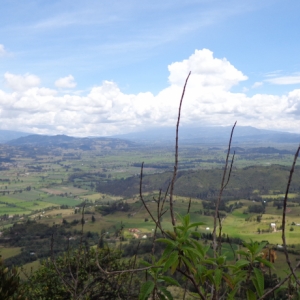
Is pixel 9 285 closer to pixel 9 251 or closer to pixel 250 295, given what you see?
pixel 250 295

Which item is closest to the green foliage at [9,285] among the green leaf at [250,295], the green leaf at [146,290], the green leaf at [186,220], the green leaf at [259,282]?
the green leaf at [146,290]

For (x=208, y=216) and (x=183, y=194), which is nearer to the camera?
(x=208, y=216)

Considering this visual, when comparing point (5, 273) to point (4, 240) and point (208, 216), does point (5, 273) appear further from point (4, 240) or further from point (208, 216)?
point (208, 216)

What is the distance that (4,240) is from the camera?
6369 centimetres

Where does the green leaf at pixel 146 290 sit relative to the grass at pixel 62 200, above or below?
above

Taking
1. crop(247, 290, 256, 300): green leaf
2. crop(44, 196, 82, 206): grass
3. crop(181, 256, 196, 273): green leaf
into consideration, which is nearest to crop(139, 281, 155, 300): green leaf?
crop(181, 256, 196, 273): green leaf

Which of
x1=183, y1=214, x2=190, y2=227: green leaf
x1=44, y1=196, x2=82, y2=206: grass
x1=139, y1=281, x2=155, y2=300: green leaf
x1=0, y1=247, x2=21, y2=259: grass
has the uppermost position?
x1=183, y1=214, x2=190, y2=227: green leaf

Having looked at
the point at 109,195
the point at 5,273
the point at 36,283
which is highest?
the point at 5,273

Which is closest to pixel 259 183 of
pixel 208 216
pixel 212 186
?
pixel 212 186

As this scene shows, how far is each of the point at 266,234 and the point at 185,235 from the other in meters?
70.9

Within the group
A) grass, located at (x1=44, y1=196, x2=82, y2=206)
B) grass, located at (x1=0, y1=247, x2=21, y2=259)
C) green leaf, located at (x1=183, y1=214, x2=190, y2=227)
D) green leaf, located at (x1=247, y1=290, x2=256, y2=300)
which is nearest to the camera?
green leaf, located at (x1=247, y1=290, x2=256, y2=300)

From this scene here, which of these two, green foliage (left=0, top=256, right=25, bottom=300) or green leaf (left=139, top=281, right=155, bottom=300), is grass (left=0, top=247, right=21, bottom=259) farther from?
green leaf (left=139, top=281, right=155, bottom=300)

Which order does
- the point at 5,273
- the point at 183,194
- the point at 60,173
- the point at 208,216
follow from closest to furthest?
the point at 5,273, the point at 208,216, the point at 183,194, the point at 60,173

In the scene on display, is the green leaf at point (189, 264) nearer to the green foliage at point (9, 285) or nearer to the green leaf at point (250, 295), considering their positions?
the green leaf at point (250, 295)
